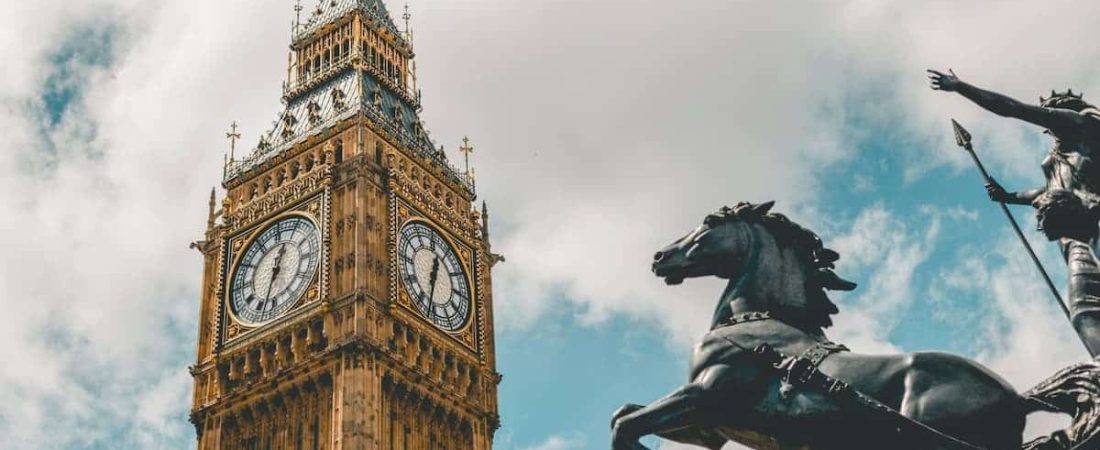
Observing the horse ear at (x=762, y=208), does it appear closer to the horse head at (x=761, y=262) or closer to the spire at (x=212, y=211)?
the horse head at (x=761, y=262)

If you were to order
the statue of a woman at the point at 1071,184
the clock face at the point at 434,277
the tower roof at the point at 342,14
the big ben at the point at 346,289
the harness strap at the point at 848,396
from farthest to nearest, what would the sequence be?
the tower roof at the point at 342,14
the clock face at the point at 434,277
the big ben at the point at 346,289
the statue of a woman at the point at 1071,184
the harness strap at the point at 848,396

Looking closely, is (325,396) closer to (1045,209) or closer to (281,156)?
(281,156)

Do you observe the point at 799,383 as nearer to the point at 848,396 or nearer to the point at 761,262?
the point at 848,396

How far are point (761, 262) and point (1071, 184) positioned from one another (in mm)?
2627

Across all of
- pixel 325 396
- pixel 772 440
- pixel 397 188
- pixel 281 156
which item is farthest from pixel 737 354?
pixel 281 156

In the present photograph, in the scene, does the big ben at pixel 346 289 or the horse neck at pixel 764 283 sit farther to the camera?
the big ben at pixel 346 289

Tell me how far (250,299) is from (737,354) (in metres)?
48.8

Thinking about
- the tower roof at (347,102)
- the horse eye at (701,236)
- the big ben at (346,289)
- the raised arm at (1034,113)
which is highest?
the tower roof at (347,102)

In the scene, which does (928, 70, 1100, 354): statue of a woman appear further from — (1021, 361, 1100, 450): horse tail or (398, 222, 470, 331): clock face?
(398, 222, 470, 331): clock face

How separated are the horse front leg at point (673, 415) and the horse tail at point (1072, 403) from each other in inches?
91.1

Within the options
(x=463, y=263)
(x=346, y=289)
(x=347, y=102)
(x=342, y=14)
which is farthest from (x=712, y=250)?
(x=342, y=14)

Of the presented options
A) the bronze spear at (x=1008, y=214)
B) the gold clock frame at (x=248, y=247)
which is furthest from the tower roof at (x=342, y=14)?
the bronze spear at (x=1008, y=214)

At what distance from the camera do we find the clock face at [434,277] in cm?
5662

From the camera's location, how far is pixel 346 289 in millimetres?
53500
